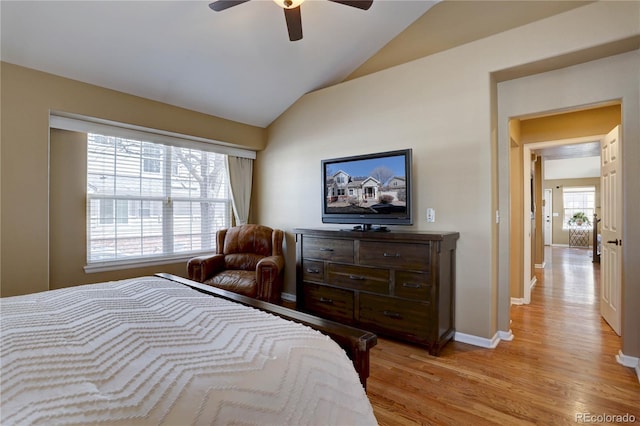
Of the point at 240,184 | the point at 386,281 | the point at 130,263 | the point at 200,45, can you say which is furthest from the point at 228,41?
the point at 386,281

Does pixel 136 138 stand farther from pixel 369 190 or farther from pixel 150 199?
pixel 369 190

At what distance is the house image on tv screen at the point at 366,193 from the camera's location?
9.61 ft

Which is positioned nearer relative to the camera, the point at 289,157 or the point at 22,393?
the point at 22,393

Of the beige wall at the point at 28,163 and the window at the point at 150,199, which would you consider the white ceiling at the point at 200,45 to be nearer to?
the beige wall at the point at 28,163

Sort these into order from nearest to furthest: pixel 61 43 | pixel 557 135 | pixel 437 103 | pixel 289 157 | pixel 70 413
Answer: pixel 70 413 → pixel 61 43 → pixel 437 103 → pixel 557 135 → pixel 289 157

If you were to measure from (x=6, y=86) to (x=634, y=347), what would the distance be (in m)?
5.35

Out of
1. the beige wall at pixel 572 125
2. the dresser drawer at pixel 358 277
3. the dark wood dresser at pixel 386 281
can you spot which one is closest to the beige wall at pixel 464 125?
the dark wood dresser at pixel 386 281

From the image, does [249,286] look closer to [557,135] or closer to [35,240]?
[35,240]

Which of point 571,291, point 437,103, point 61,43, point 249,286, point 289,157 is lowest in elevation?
point 571,291

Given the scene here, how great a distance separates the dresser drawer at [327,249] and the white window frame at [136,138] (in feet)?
5.45

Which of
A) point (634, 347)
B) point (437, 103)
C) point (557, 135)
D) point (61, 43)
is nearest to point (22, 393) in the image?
point (61, 43)

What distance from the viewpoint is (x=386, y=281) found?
279 centimetres

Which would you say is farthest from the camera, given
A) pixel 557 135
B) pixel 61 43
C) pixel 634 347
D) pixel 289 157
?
pixel 289 157

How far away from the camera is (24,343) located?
0.98 metres
